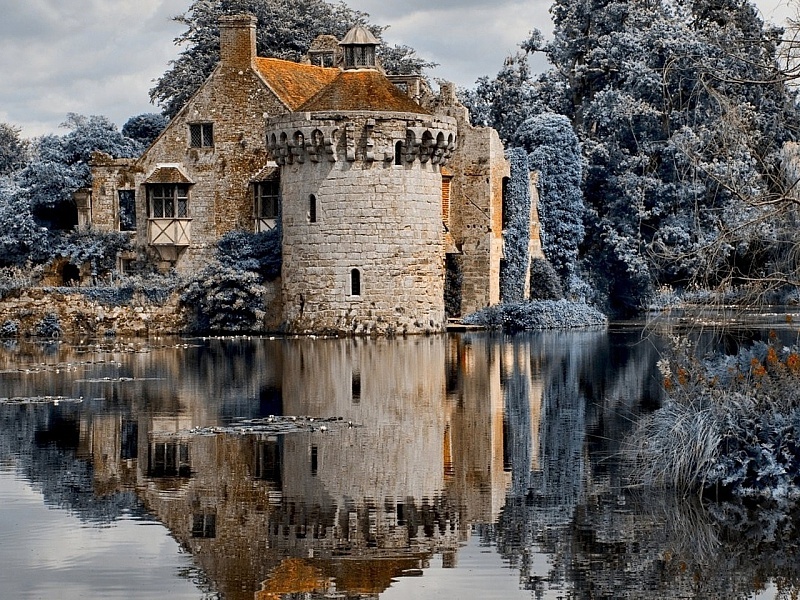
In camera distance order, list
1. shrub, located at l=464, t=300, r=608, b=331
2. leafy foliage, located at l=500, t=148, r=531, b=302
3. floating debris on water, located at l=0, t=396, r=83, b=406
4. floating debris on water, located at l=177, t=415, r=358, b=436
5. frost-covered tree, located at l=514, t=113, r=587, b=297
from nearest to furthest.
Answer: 1. floating debris on water, located at l=177, t=415, r=358, b=436
2. floating debris on water, located at l=0, t=396, r=83, b=406
3. shrub, located at l=464, t=300, r=608, b=331
4. leafy foliage, located at l=500, t=148, r=531, b=302
5. frost-covered tree, located at l=514, t=113, r=587, b=297

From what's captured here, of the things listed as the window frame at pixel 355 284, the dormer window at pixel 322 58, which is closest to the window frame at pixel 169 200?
the window frame at pixel 355 284

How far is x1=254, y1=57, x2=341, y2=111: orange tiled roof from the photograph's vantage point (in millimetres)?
47594

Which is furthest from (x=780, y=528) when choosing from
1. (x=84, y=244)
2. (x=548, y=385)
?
(x=84, y=244)

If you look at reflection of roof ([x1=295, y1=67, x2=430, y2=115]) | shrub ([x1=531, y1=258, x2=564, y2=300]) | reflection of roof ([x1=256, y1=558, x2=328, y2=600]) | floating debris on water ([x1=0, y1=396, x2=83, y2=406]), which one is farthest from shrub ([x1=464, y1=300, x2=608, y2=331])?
reflection of roof ([x1=256, y1=558, x2=328, y2=600])

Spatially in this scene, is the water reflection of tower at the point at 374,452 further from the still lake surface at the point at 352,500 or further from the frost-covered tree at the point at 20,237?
the frost-covered tree at the point at 20,237

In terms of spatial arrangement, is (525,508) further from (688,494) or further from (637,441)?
(637,441)

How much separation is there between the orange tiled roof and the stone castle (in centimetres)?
7

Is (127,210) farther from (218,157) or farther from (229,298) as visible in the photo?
(229,298)

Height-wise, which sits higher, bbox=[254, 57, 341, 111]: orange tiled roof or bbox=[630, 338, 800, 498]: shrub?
bbox=[254, 57, 341, 111]: orange tiled roof

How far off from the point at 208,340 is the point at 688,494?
27627 millimetres

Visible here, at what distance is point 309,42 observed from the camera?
62812 mm

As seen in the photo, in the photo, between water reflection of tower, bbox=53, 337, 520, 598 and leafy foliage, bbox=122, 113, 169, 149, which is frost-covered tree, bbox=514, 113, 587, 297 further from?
water reflection of tower, bbox=53, 337, 520, 598

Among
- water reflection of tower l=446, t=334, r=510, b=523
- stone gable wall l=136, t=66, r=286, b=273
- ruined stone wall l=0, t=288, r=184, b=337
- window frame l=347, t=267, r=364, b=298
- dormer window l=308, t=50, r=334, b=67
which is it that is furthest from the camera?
dormer window l=308, t=50, r=334, b=67

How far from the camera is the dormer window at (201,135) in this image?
48406 millimetres
